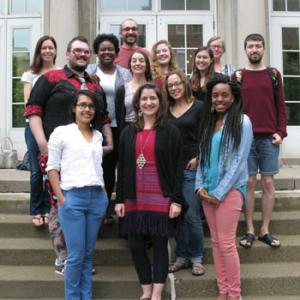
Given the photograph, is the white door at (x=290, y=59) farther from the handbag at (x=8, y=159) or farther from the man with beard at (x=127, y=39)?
the handbag at (x=8, y=159)

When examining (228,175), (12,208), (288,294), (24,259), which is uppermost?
(228,175)

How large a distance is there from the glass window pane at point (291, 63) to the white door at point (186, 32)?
56.0 inches

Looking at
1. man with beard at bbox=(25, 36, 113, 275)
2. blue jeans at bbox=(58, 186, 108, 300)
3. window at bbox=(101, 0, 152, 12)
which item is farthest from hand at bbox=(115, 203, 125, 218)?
window at bbox=(101, 0, 152, 12)

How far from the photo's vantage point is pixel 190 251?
412 cm

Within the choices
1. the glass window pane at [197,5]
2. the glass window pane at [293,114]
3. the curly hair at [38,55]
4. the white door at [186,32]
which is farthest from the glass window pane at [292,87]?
the curly hair at [38,55]

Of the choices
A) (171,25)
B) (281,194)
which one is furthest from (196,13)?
(281,194)

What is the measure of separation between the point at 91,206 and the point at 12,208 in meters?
2.01

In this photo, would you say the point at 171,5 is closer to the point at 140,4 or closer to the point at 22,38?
the point at 140,4

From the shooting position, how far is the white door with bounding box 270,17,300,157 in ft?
27.8

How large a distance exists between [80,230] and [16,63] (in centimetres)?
584

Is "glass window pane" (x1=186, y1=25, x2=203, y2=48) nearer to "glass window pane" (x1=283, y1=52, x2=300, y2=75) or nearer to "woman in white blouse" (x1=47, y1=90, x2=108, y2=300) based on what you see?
"glass window pane" (x1=283, y1=52, x2=300, y2=75)

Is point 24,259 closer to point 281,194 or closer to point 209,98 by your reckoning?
point 209,98

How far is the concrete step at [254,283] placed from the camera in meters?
3.98

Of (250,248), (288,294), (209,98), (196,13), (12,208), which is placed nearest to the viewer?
(209,98)
